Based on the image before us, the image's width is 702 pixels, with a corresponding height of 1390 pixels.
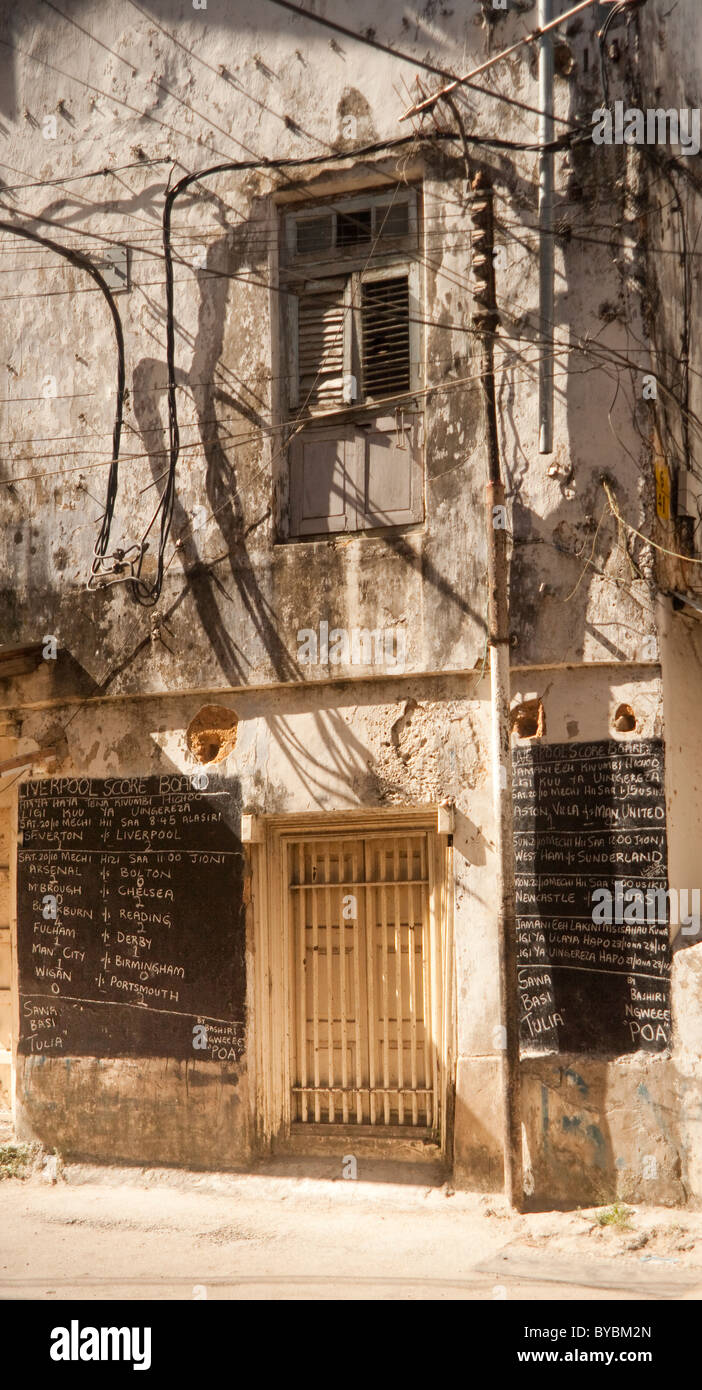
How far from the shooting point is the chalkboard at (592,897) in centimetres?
761

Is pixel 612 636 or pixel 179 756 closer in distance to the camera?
pixel 612 636

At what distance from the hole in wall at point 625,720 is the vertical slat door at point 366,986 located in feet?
5.25

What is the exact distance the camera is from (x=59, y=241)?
9.90 m

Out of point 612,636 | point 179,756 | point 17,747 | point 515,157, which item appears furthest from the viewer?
point 17,747

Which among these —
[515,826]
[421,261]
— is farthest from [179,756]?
[421,261]

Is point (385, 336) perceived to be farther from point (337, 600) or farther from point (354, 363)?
point (337, 600)

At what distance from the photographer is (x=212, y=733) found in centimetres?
905

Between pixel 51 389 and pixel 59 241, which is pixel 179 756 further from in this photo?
pixel 59 241

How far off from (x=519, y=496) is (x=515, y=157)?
2.32m

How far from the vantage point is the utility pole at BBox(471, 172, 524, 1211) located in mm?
7539

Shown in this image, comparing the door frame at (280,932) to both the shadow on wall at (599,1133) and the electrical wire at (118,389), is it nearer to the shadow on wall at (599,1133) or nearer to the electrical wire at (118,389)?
the shadow on wall at (599,1133)

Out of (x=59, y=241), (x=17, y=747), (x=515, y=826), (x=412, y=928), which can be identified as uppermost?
(x=59, y=241)

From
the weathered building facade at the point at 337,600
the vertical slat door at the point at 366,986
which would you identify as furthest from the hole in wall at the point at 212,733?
the vertical slat door at the point at 366,986

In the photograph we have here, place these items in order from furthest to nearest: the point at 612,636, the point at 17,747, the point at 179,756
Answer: the point at 17,747 → the point at 179,756 → the point at 612,636
